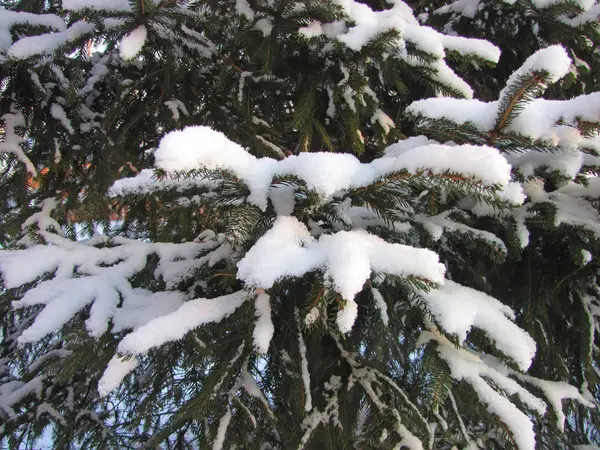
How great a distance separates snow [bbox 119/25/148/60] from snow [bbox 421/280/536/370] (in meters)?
1.23

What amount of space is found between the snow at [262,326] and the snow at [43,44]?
1.27 metres

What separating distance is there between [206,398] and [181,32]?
5.15 ft

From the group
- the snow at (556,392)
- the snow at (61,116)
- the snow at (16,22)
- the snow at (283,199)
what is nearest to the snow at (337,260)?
the snow at (283,199)

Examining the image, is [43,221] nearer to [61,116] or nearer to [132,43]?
[61,116]

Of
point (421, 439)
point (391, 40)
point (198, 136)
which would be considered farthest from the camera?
point (421, 439)

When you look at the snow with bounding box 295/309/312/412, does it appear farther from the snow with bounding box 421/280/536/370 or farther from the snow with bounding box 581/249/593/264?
the snow with bounding box 581/249/593/264

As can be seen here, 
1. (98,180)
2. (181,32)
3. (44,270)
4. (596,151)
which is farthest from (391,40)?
(98,180)

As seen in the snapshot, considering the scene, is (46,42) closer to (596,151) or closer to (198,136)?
(198,136)

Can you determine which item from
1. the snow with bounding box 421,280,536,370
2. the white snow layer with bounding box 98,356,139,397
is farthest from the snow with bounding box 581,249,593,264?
the white snow layer with bounding box 98,356,139,397

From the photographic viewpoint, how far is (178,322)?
3.37ft

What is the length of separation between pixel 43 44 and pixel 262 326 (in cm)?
139

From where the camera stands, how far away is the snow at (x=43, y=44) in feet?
4.93

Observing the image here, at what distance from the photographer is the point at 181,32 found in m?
1.81

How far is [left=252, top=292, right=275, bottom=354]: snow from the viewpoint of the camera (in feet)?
3.32
